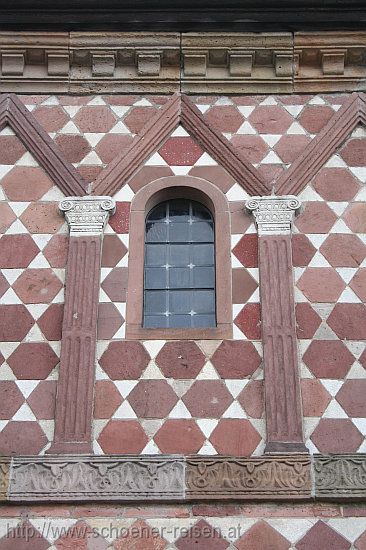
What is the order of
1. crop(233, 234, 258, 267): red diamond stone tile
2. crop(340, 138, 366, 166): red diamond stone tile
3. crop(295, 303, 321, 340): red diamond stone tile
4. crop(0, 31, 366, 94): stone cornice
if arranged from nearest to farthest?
crop(295, 303, 321, 340): red diamond stone tile < crop(233, 234, 258, 267): red diamond stone tile < crop(340, 138, 366, 166): red diamond stone tile < crop(0, 31, 366, 94): stone cornice

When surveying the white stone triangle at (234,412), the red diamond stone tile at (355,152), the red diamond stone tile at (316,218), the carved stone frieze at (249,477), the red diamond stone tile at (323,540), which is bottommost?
the red diamond stone tile at (323,540)

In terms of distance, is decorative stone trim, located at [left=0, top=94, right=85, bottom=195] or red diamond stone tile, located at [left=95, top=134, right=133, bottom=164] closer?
decorative stone trim, located at [left=0, top=94, right=85, bottom=195]

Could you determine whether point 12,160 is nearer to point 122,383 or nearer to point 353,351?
point 122,383

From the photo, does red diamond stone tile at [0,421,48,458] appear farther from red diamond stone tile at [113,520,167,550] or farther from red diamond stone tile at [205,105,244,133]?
red diamond stone tile at [205,105,244,133]

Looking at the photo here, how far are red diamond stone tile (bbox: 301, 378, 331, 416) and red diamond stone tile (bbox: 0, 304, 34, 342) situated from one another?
245 cm

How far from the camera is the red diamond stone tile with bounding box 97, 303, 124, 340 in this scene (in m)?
9.98

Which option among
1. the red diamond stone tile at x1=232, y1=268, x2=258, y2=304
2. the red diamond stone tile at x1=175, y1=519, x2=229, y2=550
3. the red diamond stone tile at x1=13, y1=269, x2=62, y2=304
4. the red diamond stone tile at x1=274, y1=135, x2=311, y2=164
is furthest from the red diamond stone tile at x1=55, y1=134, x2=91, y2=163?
the red diamond stone tile at x1=175, y1=519, x2=229, y2=550

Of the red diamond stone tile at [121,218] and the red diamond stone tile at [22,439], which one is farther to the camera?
the red diamond stone tile at [121,218]

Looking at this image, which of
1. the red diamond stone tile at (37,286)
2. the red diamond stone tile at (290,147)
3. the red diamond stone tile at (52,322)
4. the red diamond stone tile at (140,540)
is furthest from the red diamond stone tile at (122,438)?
the red diamond stone tile at (290,147)

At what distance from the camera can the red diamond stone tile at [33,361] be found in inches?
385

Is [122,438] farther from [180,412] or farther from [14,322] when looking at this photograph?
[14,322]

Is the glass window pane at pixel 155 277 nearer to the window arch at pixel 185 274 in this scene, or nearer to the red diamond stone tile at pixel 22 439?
the window arch at pixel 185 274

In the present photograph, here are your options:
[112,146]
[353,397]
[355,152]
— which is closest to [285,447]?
[353,397]

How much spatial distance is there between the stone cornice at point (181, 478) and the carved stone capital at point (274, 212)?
2291 millimetres
